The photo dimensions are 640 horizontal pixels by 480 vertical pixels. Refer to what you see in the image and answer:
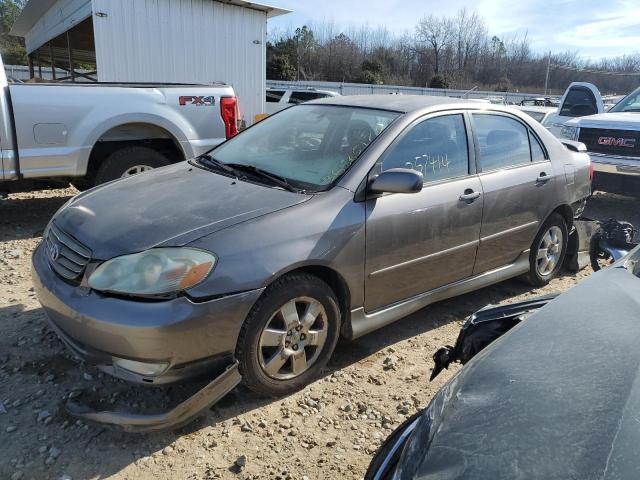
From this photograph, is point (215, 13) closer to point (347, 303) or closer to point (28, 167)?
point (28, 167)

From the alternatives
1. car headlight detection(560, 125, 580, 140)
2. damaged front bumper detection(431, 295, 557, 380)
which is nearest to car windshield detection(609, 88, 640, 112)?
car headlight detection(560, 125, 580, 140)

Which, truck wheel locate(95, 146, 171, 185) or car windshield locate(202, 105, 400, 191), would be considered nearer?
car windshield locate(202, 105, 400, 191)

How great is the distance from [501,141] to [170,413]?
10.3 ft

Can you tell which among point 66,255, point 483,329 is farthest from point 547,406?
point 66,255

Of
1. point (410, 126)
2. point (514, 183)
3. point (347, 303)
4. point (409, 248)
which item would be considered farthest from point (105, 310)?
point (514, 183)

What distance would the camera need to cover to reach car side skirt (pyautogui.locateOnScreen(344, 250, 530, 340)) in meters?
3.18

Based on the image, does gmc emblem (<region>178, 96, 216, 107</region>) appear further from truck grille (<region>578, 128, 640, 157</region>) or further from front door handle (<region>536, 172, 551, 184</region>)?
truck grille (<region>578, 128, 640, 157</region>)

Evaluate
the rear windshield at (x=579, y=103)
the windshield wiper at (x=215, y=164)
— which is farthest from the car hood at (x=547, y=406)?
the rear windshield at (x=579, y=103)

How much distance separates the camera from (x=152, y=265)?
2.46m

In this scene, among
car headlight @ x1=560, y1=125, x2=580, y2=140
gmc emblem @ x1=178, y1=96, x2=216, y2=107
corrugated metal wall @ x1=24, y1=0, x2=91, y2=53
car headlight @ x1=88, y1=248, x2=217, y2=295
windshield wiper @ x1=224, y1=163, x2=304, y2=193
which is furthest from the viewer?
corrugated metal wall @ x1=24, y1=0, x2=91, y2=53

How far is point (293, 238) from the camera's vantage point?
2.72 metres

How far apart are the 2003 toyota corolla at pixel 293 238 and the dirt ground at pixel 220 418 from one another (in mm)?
225

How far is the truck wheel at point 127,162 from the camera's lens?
5582 millimetres

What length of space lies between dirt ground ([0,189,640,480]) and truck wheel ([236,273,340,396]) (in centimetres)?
16
